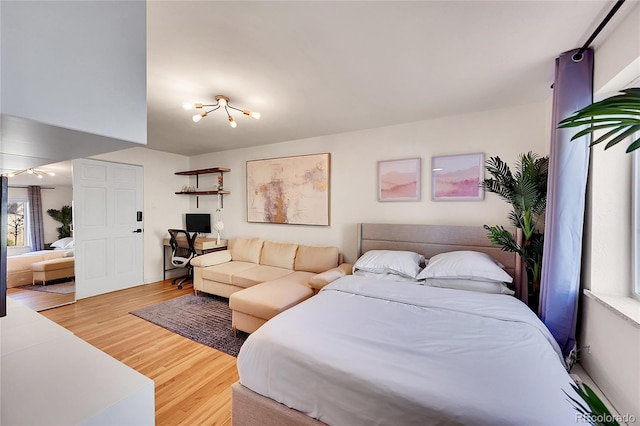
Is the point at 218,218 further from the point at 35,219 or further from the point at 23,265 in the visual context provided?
the point at 35,219

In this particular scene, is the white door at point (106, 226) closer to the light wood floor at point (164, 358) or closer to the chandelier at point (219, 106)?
the light wood floor at point (164, 358)

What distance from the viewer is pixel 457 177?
2.88 metres

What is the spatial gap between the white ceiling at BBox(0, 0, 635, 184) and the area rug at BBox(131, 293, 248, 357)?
7.65 ft

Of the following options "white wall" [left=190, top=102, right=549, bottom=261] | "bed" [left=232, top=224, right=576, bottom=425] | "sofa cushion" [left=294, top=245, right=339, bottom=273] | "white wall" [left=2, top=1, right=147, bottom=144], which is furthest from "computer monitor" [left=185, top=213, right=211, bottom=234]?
"white wall" [left=2, top=1, right=147, bottom=144]

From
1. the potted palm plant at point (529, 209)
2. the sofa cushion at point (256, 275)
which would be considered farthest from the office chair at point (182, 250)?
the potted palm plant at point (529, 209)

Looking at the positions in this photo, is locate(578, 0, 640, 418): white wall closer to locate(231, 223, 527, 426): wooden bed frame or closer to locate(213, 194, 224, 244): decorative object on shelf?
locate(231, 223, 527, 426): wooden bed frame

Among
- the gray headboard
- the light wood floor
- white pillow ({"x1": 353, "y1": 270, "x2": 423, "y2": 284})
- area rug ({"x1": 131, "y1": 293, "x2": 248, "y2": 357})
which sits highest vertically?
the gray headboard

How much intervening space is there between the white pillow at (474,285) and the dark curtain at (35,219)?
7852mm

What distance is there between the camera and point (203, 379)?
2053mm

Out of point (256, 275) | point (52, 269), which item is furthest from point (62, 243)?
point (256, 275)

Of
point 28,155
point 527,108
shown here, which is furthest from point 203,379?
point 527,108

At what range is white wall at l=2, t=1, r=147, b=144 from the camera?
396mm

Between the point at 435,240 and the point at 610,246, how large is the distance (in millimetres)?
1346

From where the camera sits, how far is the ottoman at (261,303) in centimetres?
244
